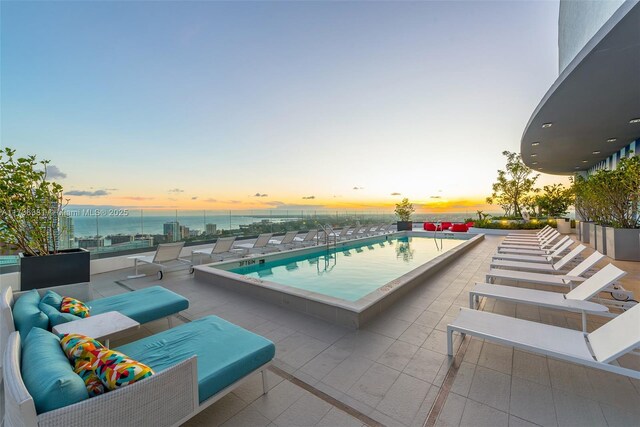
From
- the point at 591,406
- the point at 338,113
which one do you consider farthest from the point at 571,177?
the point at 591,406

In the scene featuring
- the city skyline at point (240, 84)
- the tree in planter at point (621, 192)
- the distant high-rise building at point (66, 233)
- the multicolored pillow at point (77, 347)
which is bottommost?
the multicolored pillow at point (77, 347)

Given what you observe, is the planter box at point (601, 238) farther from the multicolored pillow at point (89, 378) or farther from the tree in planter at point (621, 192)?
the multicolored pillow at point (89, 378)

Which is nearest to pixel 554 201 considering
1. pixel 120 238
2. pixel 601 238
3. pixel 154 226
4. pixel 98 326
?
pixel 601 238

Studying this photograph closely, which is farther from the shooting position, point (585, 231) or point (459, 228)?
point (459, 228)

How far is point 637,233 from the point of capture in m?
6.26

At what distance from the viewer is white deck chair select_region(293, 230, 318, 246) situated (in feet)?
30.9

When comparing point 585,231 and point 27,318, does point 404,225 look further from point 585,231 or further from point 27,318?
point 27,318

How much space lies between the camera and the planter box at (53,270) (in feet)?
11.6

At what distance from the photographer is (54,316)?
219 cm

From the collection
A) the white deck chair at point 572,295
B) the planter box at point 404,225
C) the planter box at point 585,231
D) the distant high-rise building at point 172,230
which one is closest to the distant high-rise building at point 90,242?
the distant high-rise building at point 172,230

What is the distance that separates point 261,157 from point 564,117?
34.3 feet

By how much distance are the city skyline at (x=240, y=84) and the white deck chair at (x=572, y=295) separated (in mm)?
7039

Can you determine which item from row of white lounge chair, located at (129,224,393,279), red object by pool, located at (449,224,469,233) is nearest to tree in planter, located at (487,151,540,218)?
red object by pool, located at (449,224,469,233)

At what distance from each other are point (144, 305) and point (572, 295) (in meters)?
5.00
